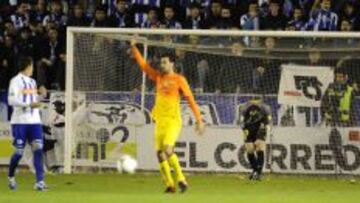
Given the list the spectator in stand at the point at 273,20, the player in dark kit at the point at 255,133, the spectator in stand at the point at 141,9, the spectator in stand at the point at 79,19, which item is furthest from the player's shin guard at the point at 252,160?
the spectator in stand at the point at 79,19

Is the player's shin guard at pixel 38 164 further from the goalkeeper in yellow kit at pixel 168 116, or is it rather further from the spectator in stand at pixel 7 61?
the spectator in stand at pixel 7 61

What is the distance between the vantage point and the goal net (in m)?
18.8

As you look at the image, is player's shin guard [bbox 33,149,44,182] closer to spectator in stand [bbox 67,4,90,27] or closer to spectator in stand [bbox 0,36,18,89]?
spectator in stand [bbox 0,36,18,89]

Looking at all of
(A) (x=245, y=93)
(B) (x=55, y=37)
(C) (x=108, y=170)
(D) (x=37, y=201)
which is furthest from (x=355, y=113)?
(D) (x=37, y=201)

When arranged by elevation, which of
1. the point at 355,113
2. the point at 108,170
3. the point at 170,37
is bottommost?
the point at 108,170

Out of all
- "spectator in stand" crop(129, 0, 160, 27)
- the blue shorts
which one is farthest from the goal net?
the blue shorts

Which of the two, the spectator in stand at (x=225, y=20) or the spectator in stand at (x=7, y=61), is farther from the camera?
the spectator in stand at (x=7, y=61)

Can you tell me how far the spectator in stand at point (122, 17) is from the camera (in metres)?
21.4

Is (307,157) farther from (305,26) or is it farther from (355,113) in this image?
(305,26)

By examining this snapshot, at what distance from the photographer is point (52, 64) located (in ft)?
67.6

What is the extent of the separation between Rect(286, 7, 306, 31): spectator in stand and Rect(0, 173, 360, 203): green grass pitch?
337 centimetres

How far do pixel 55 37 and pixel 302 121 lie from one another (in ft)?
19.4

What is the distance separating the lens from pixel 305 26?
802 inches

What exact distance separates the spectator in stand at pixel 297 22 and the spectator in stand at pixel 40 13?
5.86 metres
